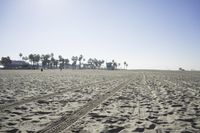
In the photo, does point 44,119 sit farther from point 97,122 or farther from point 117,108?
point 117,108

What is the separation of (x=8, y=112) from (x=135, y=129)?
4888 millimetres

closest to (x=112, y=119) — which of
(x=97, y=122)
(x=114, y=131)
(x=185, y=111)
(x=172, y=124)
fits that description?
(x=97, y=122)

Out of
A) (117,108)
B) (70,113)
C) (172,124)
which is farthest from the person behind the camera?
(117,108)

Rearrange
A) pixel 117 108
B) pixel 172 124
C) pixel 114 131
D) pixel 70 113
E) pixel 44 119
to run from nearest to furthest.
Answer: pixel 114 131
pixel 172 124
pixel 44 119
pixel 70 113
pixel 117 108

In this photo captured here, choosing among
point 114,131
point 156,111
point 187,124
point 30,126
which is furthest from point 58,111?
point 187,124

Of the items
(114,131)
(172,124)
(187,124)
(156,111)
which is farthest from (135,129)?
(156,111)

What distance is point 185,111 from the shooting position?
27.9 ft

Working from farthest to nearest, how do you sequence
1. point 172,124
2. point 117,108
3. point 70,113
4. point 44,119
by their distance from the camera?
1. point 117,108
2. point 70,113
3. point 44,119
4. point 172,124

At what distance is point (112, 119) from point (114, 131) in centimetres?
132

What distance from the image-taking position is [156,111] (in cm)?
851

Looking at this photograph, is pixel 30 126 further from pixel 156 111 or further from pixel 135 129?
pixel 156 111

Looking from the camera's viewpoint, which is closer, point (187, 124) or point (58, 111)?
point (187, 124)

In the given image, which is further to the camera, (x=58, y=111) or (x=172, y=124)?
(x=58, y=111)

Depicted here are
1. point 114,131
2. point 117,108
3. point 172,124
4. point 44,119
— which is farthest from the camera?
point 117,108
